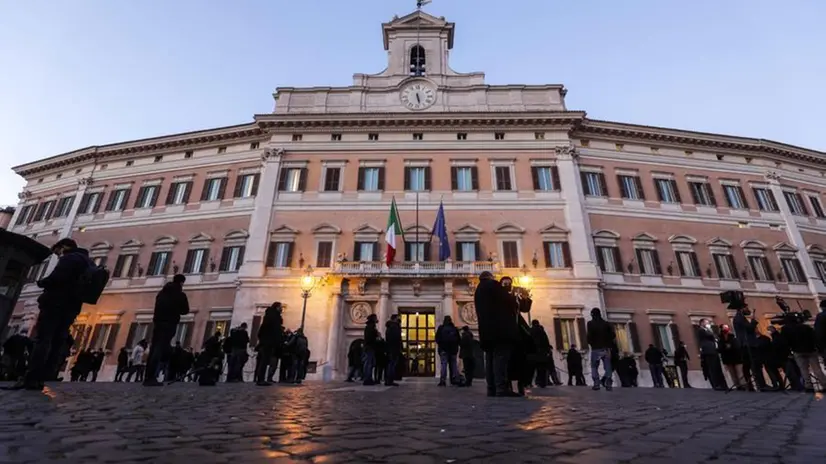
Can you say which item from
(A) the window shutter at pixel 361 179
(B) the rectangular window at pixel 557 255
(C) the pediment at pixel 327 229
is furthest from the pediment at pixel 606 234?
(C) the pediment at pixel 327 229

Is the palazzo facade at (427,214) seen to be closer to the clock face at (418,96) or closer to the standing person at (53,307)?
the clock face at (418,96)

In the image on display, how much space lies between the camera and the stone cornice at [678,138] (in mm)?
Result: 24109

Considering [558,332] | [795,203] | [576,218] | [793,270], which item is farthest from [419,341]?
[795,203]

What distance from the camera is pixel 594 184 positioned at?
22.7 m

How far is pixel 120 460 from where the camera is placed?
1.66m

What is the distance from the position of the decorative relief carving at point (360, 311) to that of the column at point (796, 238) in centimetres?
2242

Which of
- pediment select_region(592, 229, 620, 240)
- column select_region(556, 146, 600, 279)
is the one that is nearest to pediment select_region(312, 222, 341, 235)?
column select_region(556, 146, 600, 279)

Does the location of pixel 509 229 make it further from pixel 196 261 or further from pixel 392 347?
pixel 196 261

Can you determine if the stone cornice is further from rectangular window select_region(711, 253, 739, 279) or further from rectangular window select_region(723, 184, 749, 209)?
rectangular window select_region(711, 253, 739, 279)

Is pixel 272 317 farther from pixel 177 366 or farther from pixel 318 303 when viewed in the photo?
pixel 318 303

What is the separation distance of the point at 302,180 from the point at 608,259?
54.7 feet

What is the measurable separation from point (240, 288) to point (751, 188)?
2880 cm

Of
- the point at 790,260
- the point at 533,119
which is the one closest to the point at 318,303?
the point at 533,119

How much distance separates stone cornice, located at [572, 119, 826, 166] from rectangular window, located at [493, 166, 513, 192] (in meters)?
5.14
